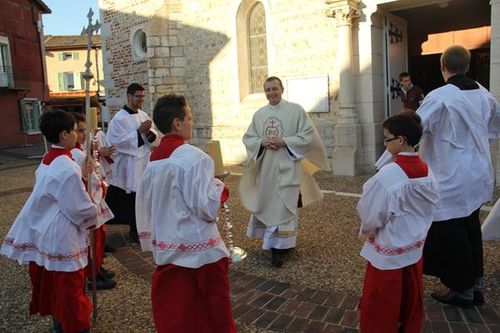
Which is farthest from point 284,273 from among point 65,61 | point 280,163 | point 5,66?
point 65,61

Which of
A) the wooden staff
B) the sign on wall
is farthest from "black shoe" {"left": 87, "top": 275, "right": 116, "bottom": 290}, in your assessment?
the sign on wall

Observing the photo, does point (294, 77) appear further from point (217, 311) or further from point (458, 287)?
point (217, 311)

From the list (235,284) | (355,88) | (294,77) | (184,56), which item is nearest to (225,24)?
(184,56)

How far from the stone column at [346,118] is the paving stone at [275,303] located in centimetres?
575

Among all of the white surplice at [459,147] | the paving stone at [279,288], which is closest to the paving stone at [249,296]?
the paving stone at [279,288]

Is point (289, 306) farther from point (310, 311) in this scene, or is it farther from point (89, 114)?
point (89, 114)

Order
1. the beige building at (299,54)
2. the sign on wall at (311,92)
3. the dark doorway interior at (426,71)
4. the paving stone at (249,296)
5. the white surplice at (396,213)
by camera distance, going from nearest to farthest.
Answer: the white surplice at (396,213) → the paving stone at (249,296) → the beige building at (299,54) → the sign on wall at (311,92) → the dark doorway interior at (426,71)

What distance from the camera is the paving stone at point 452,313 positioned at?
326cm

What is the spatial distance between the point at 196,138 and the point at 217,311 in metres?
10.3

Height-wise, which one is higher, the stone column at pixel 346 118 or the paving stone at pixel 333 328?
the stone column at pixel 346 118

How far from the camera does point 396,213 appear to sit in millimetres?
2678

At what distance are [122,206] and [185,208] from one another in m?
3.25

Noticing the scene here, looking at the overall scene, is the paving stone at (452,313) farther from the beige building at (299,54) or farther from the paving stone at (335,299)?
the beige building at (299,54)

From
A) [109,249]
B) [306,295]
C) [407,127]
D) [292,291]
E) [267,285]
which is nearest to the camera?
[407,127]
